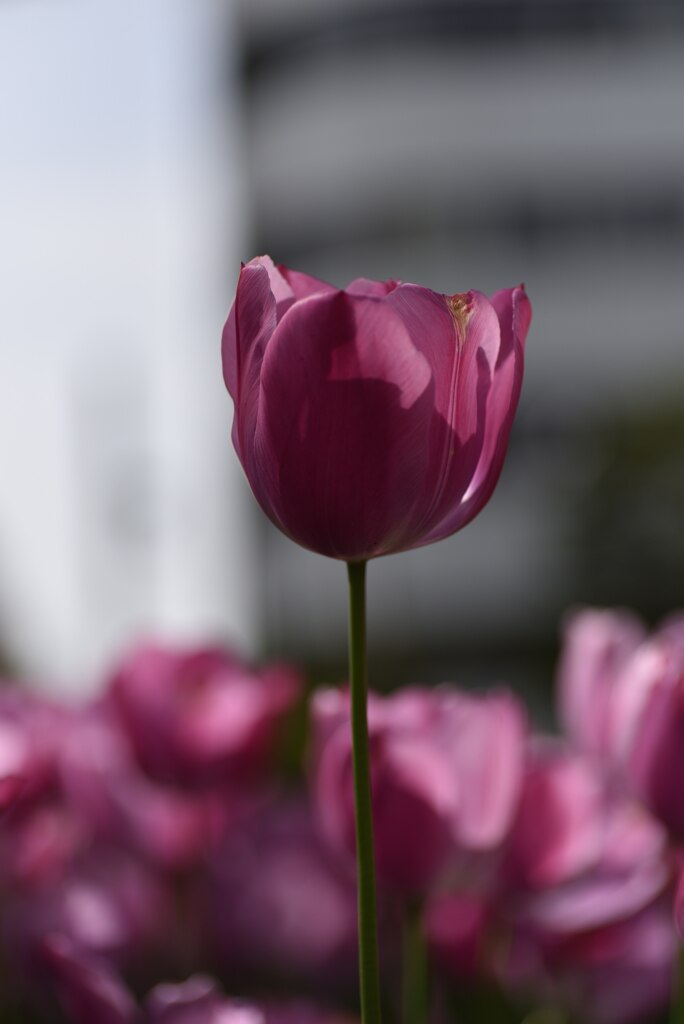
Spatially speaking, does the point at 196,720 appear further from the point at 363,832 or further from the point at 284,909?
the point at 363,832

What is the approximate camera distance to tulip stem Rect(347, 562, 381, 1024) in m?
0.41

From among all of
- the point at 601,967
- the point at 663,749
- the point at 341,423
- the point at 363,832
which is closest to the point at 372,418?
the point at 341,423

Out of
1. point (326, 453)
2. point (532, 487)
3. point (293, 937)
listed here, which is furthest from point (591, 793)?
point (532, 487)

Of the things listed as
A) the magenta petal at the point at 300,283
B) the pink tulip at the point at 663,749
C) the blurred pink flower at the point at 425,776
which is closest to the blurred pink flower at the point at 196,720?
the blurred pink flower at the point at 425,776

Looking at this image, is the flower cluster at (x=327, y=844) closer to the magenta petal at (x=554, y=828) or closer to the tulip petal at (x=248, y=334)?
the magenta petal at (x=554, y=828)

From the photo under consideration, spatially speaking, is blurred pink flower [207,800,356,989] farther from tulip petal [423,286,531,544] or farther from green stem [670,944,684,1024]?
tulip petal [423,286,531,544]

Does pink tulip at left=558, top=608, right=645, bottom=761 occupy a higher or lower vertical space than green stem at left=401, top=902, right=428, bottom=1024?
higher

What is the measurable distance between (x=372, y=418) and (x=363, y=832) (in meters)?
0.13

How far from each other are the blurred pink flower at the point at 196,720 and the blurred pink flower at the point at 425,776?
0.14m

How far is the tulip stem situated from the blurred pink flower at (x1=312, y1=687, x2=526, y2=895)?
19 centimetres

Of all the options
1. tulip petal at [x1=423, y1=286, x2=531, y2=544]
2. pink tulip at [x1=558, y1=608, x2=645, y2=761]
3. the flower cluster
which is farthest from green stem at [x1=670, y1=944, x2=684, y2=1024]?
tulip petal at [x1=423, y1=286, x2=531, y2=544]

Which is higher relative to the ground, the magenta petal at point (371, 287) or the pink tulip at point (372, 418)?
the magenta petal at point (371, 287)

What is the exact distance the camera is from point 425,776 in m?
0.64

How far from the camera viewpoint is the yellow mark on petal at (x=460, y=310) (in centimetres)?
49
